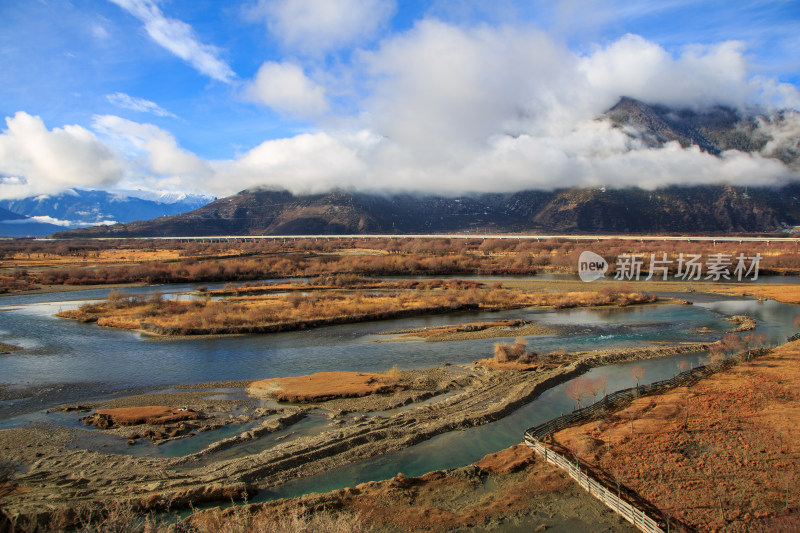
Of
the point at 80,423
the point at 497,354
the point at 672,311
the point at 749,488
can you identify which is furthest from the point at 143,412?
the point at 672,311

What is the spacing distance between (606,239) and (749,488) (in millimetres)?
143934

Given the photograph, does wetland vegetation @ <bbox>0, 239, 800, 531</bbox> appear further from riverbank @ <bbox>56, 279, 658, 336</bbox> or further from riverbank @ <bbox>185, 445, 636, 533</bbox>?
riverbank @ <bbox>56, 279, 658, 336</bbox>

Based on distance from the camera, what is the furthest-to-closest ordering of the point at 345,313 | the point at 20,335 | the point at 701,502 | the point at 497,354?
1. the point at 345,313
2. the point at 20,335
3. the point at 497,354
4. the point at 701,502

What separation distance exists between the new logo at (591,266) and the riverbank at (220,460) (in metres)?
61.1

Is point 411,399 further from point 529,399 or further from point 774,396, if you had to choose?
point 774,396

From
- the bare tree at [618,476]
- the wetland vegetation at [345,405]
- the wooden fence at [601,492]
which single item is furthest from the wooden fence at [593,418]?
the wetland vegetation at [345,405]

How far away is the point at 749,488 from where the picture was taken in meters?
14.5

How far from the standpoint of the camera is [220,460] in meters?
16.9

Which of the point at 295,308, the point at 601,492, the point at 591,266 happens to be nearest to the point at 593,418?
the point at 601,492

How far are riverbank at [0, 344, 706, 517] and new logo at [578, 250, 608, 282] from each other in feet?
200

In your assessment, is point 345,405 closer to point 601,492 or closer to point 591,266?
point 601,492

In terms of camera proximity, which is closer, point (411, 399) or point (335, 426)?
point (335, 426)

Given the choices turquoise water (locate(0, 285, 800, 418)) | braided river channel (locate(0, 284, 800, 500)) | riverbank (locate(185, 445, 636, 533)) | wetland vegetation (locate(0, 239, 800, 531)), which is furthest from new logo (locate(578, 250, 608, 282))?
riverbank (locate(185, 445, 636, 533))

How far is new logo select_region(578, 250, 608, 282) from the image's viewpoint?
263 feet
